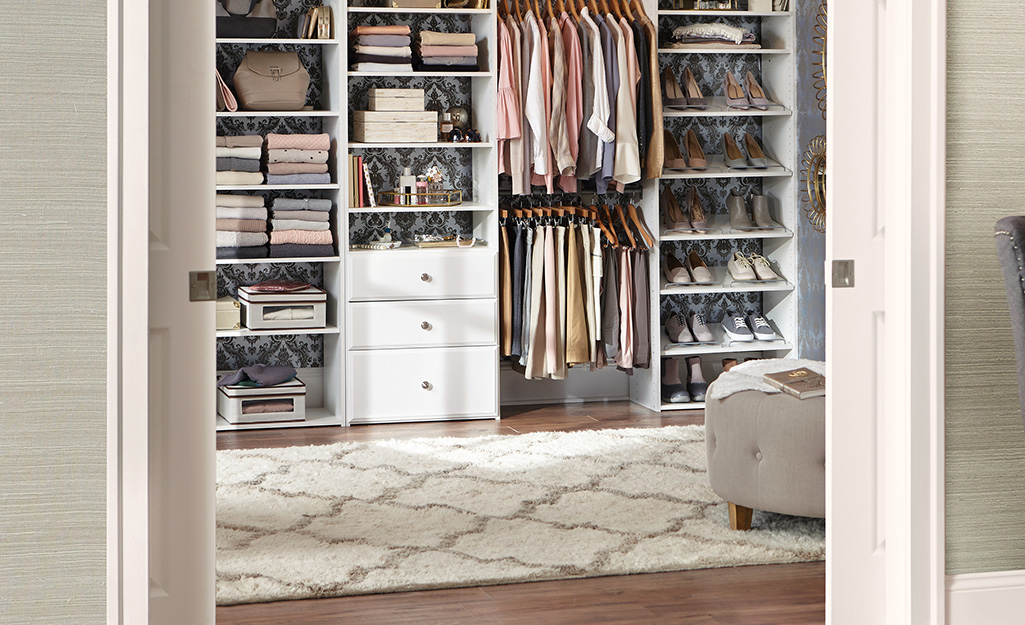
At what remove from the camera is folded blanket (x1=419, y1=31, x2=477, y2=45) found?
523 centimetres

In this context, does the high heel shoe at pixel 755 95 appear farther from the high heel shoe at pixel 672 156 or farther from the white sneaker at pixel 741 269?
the white sneaker at pixel 741 269

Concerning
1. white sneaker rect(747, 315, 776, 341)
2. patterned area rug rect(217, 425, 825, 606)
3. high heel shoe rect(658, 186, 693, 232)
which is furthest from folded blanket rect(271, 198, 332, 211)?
white sneaker rect(747, 315, 776, 341)

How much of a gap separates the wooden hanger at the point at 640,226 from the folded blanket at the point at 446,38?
1148 millimetres

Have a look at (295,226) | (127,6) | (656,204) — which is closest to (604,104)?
(656,204)

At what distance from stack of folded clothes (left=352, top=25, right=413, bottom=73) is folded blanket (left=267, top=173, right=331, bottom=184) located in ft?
1.74

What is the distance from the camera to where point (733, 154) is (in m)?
5.71

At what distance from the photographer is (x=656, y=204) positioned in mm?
5477

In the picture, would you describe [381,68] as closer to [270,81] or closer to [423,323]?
[270,81]

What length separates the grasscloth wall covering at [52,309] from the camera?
1.97 meters

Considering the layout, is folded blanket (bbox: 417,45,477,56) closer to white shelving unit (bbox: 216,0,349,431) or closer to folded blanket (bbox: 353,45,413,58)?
folded blanket (bbox: 353,45,413,58)

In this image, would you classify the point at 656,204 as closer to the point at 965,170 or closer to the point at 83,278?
the point at 965,170

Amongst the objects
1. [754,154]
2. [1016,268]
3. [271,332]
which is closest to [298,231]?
[271,332]

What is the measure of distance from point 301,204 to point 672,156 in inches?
73.5

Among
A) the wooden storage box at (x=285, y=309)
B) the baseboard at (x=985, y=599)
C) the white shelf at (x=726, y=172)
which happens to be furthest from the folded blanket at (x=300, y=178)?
the baseboard at (x=985, y=599)
